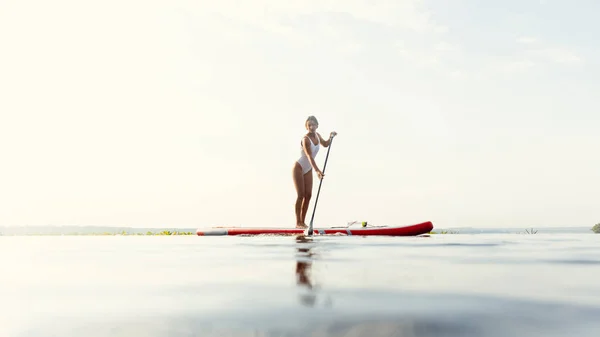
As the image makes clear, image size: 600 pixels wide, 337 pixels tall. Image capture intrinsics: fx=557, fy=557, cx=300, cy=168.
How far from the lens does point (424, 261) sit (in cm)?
505

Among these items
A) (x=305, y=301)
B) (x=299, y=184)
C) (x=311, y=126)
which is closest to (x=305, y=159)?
(x=299, y=184)

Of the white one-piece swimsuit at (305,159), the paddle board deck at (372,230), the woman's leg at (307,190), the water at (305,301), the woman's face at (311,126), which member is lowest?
the water at (305,301)

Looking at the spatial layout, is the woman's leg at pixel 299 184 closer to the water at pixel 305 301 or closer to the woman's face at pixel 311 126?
the woman's face at pixel 311 126

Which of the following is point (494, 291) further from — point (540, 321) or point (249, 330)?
point (249, 330)

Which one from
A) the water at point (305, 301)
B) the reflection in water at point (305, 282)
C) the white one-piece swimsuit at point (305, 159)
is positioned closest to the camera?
the water at point (305, 301)

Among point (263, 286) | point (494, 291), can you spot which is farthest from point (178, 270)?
point (494, 291)

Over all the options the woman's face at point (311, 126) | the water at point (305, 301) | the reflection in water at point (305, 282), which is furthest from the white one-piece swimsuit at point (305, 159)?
the water at point (305, 301)

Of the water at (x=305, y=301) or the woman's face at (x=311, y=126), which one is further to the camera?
the woman's face at (x=311, y=126)

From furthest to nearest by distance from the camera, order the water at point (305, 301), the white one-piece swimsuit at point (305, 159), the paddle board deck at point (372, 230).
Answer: the white one-piece swimsuit at point (305, 159), the paddle board deck at point (372, 230), the water at point (305, 301)

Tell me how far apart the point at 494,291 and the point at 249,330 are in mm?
1608

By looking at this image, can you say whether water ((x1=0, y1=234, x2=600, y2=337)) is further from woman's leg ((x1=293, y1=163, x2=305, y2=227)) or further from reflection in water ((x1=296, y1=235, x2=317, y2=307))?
woman's leg ((x1=293, y1=163, x2=305, y2=227))

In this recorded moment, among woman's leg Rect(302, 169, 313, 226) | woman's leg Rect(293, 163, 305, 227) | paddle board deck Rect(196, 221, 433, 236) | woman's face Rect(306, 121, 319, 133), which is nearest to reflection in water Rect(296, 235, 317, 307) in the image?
paddle board deck Rect(196, 221, 433, 236)

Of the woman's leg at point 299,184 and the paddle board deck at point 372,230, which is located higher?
the woman's leg at point 299,184

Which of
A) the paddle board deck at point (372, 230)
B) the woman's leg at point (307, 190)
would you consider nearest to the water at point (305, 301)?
the paddle board deck at point (372, 230)
